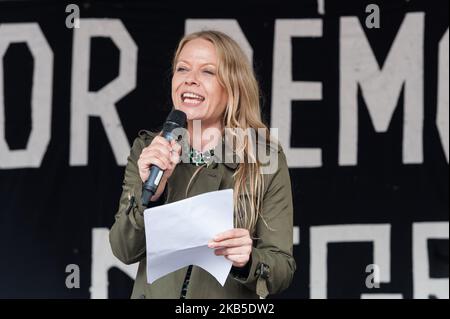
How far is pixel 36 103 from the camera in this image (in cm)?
411

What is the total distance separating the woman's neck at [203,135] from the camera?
228 cm

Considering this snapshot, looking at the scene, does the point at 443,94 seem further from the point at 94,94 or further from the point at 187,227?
Result: the point at 187,227

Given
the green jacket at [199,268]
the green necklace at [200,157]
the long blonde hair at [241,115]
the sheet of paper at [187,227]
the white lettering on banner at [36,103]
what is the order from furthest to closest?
the white lettering on banner at [36,103], the green necklace at [200,157], the long blonde hair at [241,115], the green jacket at [199,268], the sheet of paper at [187,227]

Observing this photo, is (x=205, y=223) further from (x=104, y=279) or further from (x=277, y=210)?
(x=104, y=279)

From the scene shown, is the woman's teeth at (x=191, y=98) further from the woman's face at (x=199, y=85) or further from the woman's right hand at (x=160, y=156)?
the woman's right hand at (x=160, y=156)

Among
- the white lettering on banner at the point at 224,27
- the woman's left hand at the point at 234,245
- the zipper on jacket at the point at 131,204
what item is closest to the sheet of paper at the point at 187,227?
the woman's left hand at the point at 234,245

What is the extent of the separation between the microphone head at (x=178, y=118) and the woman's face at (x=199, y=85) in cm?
8

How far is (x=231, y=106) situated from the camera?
2291mm

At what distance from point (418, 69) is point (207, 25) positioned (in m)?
1.11

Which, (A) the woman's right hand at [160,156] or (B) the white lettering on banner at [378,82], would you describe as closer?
(A) the woman's right hand at [160,156]

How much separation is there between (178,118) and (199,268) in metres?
0.39

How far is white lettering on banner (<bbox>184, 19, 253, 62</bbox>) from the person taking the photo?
4152mm

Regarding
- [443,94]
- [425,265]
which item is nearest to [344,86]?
[443,94]

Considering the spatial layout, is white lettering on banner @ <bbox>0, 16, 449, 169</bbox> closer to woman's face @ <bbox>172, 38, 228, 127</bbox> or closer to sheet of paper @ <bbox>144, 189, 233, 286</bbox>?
woman's face @ <bbox>172, 38, 228, 127</bbox>
